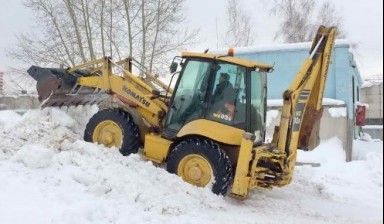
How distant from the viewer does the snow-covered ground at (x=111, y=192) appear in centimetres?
453

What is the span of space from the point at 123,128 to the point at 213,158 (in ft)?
5.00

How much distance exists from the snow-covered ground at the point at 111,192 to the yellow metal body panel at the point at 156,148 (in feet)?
0.65

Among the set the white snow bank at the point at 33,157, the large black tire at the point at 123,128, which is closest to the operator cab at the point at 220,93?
the large black tire at the point at 123,128

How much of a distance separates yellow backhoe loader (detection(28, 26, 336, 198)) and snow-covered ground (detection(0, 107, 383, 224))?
0.30 meters

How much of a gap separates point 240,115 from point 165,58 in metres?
7.73

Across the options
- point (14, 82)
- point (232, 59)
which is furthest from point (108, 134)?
point (14, 82)

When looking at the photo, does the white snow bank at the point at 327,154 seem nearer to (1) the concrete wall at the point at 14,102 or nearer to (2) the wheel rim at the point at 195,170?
(2) the wheel rim at the point at 195,170

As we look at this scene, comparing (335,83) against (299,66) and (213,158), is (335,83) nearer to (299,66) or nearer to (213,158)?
(299,66)

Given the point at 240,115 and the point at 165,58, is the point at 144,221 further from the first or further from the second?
the point at 165,58

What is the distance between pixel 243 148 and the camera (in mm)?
5887

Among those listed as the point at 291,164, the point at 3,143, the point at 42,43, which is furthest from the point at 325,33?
the point at 42,43

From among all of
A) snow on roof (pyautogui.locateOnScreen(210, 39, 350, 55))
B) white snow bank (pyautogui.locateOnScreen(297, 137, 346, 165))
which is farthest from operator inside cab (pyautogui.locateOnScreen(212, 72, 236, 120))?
snow on roof (pyautogui.locateOnScreen(210, 39, 350, 55))

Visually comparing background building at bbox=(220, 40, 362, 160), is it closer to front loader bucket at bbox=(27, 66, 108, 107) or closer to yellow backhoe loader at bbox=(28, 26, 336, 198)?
yellow backhoe loader at bbox=(28, 26, 336, 198)

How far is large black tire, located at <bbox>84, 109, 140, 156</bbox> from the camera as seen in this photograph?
271 inches
